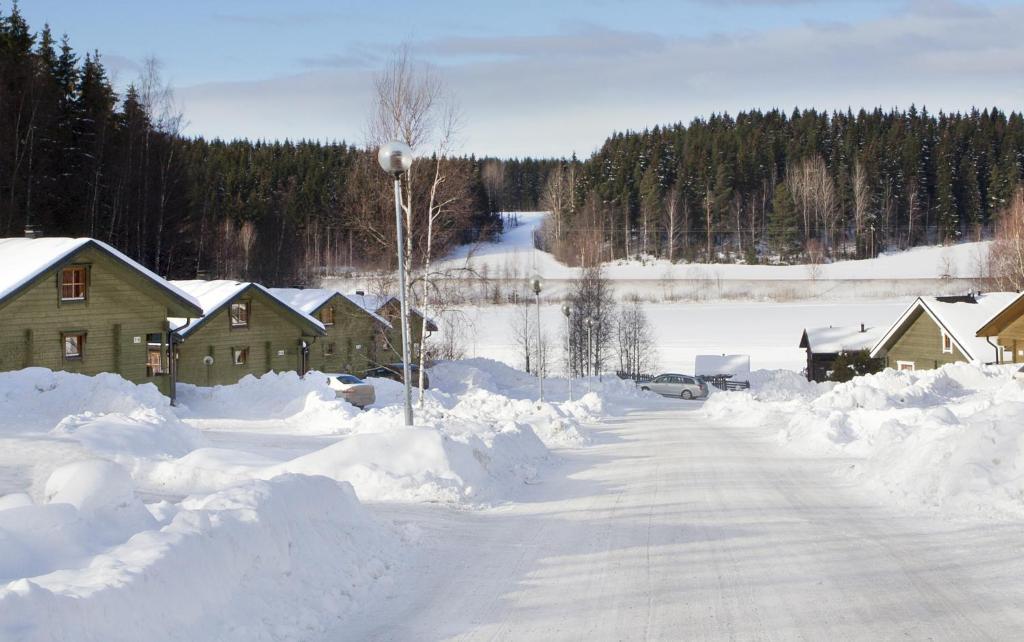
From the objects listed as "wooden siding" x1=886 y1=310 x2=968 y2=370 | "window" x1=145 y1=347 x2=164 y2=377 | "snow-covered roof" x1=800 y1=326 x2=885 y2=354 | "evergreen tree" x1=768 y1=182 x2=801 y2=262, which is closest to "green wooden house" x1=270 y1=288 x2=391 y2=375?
"window" x1=145 y1=347 x2=164 y2=377

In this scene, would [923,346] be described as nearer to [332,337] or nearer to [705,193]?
[332,337]

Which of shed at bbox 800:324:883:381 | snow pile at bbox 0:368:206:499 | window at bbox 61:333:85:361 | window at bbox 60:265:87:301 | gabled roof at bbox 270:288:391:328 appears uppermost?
window at bbox 60:265:87:301

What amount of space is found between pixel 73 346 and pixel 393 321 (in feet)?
35.2

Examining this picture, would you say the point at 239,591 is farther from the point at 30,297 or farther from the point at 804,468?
the point at 30,297

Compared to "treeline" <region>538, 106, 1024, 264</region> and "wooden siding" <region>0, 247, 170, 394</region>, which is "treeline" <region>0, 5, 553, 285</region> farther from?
"treeline" <region>538, 106, 1024, 264</region>

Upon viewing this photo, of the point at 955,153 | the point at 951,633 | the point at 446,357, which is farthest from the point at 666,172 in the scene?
the point at 951,633

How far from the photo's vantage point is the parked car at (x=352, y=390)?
32.9 m

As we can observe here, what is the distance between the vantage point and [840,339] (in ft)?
201

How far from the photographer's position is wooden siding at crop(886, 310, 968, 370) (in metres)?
47.5

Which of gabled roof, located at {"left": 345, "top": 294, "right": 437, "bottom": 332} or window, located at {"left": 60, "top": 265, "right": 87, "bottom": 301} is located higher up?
window, located at {"left": 60, "top": 265, "right": 87, "bottom": 301}

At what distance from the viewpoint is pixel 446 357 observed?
6188 centimetres

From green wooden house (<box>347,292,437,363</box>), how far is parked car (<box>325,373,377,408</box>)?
167 cm

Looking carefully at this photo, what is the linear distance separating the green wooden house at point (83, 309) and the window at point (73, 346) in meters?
0.03

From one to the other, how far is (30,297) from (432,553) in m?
25.0
